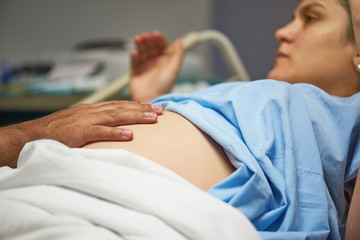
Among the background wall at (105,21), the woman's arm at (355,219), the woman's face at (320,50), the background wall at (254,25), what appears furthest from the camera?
the background wall at (105,21)

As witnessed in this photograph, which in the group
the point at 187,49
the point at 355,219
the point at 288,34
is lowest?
the point at 355,219

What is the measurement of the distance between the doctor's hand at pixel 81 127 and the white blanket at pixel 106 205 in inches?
4.9

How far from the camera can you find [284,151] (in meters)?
0.71

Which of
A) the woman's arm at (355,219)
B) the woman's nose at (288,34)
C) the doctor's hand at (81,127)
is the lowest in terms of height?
the woman's arm at (355,219)

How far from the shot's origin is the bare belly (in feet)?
2.13

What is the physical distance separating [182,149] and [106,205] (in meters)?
0.20

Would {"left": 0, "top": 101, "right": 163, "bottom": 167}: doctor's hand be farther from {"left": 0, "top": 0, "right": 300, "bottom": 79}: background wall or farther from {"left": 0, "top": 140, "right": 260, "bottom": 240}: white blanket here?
{"left": 0, "top": 0, "right": 300, "bottom": 79}: background wall

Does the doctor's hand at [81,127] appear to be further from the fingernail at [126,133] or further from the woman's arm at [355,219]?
the woman's arm at [355,219]

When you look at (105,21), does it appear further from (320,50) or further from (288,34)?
(320,50)

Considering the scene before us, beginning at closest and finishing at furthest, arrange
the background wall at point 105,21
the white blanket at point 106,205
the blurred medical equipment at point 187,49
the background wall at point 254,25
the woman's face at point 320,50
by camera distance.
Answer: the white blanket at point 106,205 → the woman's face at point 320,50 → the blurred medical equipment at point 187,49 → the background wall at point 254,25 → the background wall at point 105,21

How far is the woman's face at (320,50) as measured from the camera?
0.96 meters

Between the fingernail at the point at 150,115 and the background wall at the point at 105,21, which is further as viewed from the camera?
the background wall at the point at 105,21

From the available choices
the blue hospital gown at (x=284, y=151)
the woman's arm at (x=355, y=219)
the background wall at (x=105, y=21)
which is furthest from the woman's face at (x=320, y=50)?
the background wall at (x=105, y=21)

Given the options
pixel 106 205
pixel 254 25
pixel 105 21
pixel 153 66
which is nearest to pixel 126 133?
pixel 106 205
